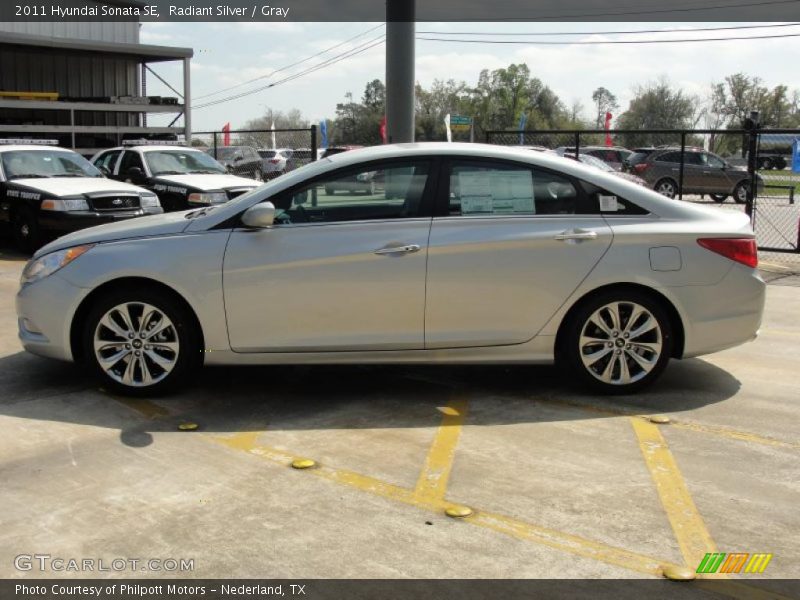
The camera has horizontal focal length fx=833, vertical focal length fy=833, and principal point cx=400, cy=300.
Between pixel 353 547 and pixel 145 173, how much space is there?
12.7 m

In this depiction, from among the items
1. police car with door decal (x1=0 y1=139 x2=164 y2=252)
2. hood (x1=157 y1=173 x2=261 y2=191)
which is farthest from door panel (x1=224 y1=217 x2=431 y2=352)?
hood (x1=157 y1=173 x2=261 y2=191)

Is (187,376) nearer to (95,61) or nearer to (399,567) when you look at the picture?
(399,567)

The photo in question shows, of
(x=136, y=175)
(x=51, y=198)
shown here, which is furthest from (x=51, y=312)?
(x=136, y=175)

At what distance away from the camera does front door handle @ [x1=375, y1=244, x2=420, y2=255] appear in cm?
528

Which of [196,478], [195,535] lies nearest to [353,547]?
[195,535]

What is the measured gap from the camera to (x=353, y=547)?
3.52m

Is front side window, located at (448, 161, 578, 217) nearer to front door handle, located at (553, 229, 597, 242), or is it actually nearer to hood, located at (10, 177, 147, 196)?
front door handle, located at (553, 229, 597, 242)

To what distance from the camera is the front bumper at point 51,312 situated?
5.42 meters

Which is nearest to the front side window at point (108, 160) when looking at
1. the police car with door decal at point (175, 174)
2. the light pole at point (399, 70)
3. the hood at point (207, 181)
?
the police car with door decal at point (175, 174)

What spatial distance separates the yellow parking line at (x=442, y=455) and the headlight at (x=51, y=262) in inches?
103

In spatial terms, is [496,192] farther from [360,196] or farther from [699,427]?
[699,427]

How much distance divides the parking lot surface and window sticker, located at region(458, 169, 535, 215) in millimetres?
1267

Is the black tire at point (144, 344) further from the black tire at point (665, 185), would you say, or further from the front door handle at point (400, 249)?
the black tire at point (665, 185)

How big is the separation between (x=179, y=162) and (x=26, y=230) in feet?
11.7
